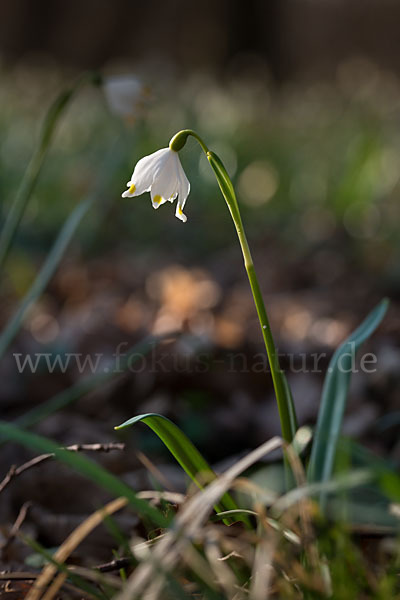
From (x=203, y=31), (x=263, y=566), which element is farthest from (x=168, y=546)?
(x=203, y=31)

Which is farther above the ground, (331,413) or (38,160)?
(38,160)

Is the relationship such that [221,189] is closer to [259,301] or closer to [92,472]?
[259,301]

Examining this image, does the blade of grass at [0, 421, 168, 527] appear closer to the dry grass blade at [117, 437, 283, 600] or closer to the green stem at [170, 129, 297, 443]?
the dry grass blade at [117, 437, 283, 600]

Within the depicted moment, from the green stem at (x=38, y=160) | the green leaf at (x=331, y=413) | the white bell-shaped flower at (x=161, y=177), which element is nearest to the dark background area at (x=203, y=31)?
the green stem at (x=38, y=160)

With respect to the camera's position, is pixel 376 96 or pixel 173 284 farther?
pixel 376 96

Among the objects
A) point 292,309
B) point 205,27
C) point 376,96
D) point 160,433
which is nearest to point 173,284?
point 292,309

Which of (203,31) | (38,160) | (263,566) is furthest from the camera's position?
(203,31)

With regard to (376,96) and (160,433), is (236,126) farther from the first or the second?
(160,433)

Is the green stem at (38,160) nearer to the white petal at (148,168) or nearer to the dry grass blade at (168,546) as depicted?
the white petal at (148,168)
